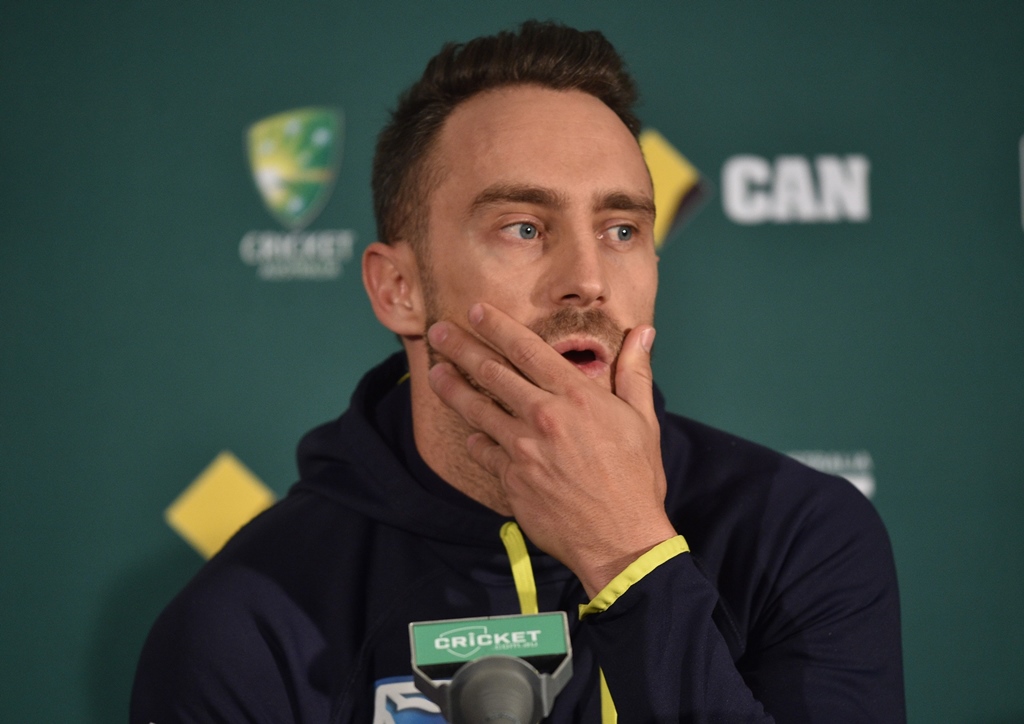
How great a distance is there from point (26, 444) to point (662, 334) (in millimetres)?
1284

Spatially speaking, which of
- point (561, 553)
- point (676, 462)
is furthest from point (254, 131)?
point (561, 553)

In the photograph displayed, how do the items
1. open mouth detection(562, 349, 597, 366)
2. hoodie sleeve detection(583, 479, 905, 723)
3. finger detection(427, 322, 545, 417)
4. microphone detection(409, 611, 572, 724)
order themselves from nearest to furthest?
microphone detection(409, 611, 572, 724)
hoodie sleeve detection(583, 479, 905, 723)
finger detection(427, 322, 545, 417)
open mouth detection(562, 349, 597, 366)

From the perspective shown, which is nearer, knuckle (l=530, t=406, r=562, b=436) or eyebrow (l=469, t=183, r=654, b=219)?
knuckle (l=530, t=406, r=562, b=436)

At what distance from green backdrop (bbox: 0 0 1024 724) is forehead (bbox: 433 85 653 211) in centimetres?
66

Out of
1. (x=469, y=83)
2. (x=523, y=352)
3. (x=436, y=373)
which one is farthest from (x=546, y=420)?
(x=469, y=83)

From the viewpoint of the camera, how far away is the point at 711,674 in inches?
39.1

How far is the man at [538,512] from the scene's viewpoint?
1052mm

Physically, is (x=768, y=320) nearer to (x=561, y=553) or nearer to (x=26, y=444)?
(x=561, y=553)

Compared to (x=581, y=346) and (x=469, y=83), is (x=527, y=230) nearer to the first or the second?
(x=581, y=346)

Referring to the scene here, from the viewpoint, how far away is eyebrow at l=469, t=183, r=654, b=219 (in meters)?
1.25

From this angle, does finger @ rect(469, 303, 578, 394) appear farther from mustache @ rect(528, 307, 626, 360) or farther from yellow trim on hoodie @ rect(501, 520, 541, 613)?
yellow trim on hoodie @ rect(501, 520, 541, 613)

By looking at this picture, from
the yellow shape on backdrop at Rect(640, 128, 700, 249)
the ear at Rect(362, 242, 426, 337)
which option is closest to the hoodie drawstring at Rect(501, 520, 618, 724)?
the ear at Rect(362, 242, 426, 337)

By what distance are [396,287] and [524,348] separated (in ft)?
1.15

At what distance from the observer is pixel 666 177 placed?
1.99m
